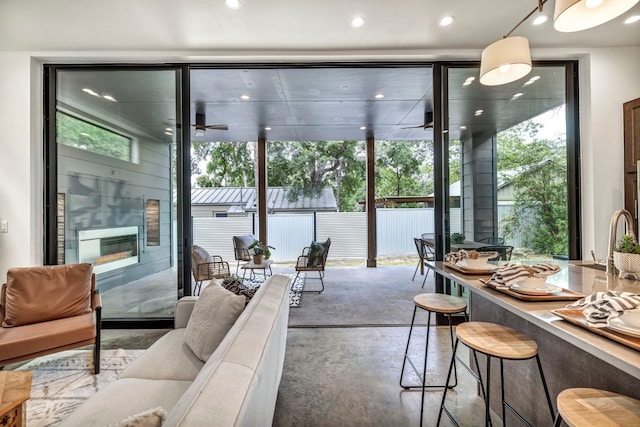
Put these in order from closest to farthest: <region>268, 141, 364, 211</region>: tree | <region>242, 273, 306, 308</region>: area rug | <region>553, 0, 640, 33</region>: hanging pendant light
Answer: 1. <region>553, 0, 640, 33</region>: hanging pendant light
2. <region>242, 273, 306, 308</region>: area rug
3. <region>268, 141, 364, 211</region>: tree

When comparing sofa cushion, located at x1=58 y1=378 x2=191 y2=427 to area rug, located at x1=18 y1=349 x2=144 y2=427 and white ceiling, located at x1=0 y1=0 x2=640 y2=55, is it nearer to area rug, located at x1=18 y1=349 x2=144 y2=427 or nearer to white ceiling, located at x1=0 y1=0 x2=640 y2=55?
area rug, located at x1=18 y1=349 x2=144 y2=427

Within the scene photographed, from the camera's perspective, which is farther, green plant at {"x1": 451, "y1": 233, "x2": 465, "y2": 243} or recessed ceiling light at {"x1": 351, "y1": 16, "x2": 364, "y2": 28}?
green plant at {"x1": 451, "y1": 233, "x2": 465, "y2": 243}

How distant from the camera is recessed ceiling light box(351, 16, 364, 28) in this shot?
2545 mm

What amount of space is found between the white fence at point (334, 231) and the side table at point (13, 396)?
6.15 metres

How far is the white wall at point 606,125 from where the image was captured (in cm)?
298

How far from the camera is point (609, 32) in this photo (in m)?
2.78

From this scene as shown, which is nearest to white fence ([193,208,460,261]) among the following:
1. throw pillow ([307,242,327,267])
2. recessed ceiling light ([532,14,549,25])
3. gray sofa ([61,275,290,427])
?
throw pillow ([307,242,327,267])

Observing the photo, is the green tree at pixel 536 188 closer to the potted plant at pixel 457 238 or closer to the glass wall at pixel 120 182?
the potted plant at pixel 457 238

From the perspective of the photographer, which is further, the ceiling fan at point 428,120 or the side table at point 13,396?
the ceiling fan at point 428,120

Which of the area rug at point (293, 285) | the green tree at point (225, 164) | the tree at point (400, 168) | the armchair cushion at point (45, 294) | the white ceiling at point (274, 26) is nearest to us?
the armchair cushion at point (45, 294)

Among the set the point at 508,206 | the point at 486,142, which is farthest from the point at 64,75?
the point at 508,206

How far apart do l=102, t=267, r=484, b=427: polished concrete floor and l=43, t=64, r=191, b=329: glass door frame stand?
797 mm

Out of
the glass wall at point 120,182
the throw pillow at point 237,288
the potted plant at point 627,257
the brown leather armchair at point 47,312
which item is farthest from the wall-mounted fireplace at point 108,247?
the potted plant at point 627,257

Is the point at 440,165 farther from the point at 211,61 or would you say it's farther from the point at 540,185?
the point at 211,61
